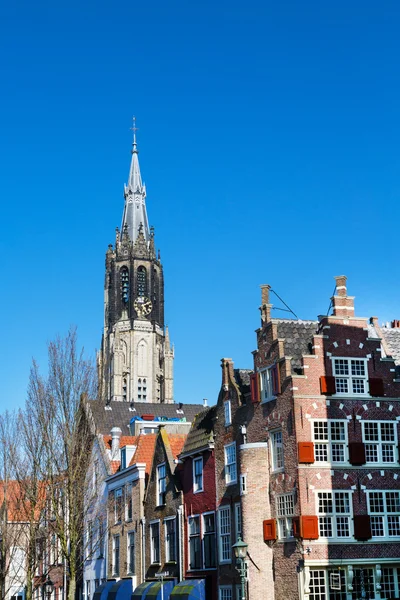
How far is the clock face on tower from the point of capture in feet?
530

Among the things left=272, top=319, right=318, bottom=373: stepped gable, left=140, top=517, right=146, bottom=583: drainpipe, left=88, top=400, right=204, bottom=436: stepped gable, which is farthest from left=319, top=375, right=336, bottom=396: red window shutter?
left=88, top=400, right=204, bottom=436: stepped gable

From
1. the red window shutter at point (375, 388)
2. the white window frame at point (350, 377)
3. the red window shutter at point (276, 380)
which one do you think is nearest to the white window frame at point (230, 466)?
the red window shutter at point (276, 380)

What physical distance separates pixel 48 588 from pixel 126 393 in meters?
87.5

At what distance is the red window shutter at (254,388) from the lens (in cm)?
4088

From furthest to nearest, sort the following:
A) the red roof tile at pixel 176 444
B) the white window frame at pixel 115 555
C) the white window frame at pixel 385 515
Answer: the white window frame at pixel 115 555
the red roof tile at pixel 176 444
the white window frame at pixel 385 515

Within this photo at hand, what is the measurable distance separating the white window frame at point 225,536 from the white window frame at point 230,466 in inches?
49.3

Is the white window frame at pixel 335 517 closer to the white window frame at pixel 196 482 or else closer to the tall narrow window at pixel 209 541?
the tall narrow window at pixel 209 541

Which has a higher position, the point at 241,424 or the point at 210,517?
the point at 241,424

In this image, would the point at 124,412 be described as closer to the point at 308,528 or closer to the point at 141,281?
the point at 308,528

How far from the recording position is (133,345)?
6235 inches

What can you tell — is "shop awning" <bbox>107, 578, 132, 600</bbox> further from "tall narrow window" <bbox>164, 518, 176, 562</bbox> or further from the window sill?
the window sill

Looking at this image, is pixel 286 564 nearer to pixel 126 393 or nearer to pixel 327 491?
pixel 327 491

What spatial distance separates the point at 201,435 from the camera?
46125mm

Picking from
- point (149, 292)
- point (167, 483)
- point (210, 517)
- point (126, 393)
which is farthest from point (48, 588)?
point (149, 292)
